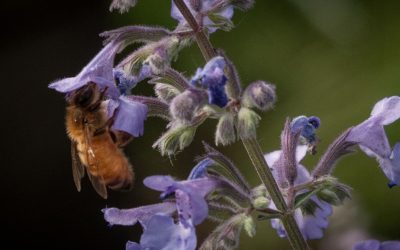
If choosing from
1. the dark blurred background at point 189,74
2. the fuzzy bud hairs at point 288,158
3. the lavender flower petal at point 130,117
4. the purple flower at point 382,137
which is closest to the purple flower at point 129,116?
the lavender flower petal at point 130,117

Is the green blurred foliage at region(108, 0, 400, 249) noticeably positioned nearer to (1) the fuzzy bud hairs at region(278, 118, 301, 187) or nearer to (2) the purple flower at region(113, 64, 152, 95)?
(1) the fuzzy bud hairs at region(278, 118, 301, 187)

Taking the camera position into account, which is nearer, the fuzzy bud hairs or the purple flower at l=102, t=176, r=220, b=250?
the purple flower at l=102, t=176, r=220, b=250

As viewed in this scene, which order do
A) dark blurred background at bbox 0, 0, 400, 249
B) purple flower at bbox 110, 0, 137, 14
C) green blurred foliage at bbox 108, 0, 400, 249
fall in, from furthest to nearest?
1. dark blurred background at bbox 0, 0, 400, 249
2. green blurred foliage at bbox 108, 0, 400, 249
3. purple flower at bbox 110, 0, 137, 14

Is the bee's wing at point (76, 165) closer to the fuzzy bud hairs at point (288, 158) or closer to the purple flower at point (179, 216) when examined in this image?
the purple flower at point (179, 216)

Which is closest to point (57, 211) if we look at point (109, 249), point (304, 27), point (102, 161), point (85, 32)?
point (109, 249)

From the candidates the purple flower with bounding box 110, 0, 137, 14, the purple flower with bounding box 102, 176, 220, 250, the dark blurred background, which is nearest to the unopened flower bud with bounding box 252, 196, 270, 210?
the purple flower with bounding box 102, 176, 220, 250
